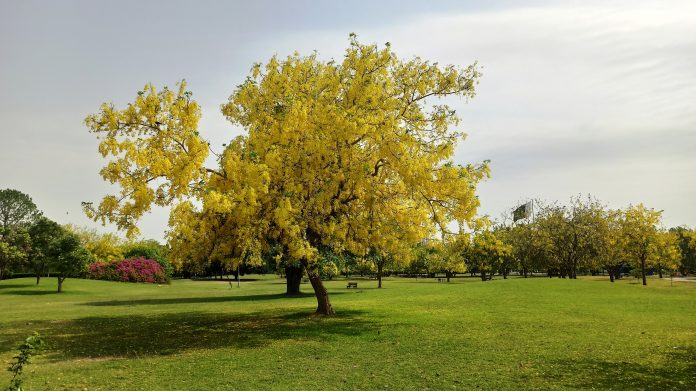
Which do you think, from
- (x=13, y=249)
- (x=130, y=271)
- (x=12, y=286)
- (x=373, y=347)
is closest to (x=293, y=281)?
(x=373, y=347)

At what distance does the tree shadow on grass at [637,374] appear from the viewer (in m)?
11.5

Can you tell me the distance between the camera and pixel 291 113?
19.8 meters

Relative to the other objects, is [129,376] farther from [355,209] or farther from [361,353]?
[355,209]

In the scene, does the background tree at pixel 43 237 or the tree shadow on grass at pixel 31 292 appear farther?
the background tree at pixel 43 237

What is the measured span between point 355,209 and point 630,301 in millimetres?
22939

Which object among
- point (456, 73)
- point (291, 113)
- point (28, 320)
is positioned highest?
point (456, 73)

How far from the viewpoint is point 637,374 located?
12609 millimetres

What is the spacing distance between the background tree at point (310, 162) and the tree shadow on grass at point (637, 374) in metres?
8.15

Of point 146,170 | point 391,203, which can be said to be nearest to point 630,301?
point 391,203

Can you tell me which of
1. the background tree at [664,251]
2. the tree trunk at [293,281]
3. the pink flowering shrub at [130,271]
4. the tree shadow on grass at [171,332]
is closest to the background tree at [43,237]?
the pink flowering shrub at [130,271]

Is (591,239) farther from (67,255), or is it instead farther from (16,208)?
(16,208)

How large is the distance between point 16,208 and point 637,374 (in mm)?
111833

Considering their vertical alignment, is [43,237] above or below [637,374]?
above

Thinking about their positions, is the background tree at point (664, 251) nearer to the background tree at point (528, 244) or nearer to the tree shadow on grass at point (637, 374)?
the background tree at point (528, 244)
